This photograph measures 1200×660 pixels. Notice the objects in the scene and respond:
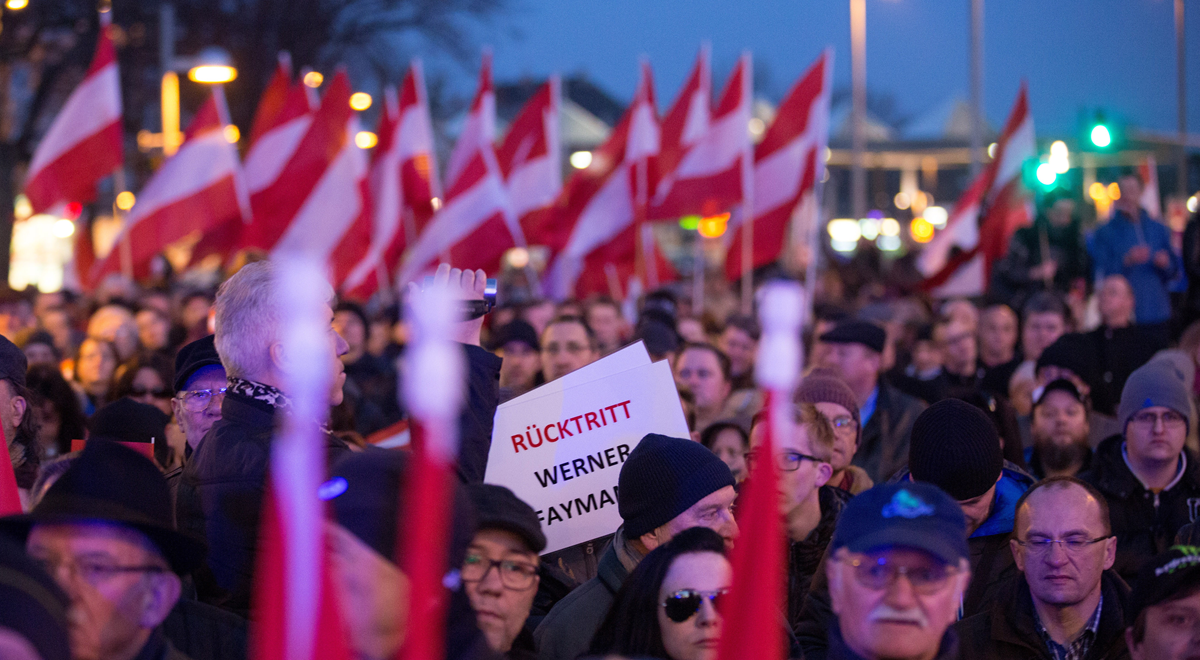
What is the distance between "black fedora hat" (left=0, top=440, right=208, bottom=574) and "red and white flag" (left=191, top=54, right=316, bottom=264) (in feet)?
36.8

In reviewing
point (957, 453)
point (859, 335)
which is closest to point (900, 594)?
point (957, 453)

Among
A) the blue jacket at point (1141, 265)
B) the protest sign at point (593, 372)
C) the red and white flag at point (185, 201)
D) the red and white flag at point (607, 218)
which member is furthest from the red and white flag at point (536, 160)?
the protest sign at point (593, 372)

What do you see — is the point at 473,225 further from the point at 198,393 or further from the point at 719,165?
the point at 198,393

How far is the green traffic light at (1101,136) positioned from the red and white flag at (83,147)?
32.4 feet

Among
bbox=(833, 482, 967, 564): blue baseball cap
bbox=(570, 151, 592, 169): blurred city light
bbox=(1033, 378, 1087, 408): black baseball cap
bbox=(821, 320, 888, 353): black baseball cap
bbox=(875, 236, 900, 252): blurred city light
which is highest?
bbox=(875, 236, 900, 252): blurred city light

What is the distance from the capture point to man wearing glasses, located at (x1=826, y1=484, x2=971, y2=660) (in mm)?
2885

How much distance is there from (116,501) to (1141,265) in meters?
10.7

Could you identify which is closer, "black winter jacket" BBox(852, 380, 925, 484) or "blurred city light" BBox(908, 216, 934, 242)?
"black winter jacket" BBox(852, 380, 925, 484)

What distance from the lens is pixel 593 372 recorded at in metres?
5.07

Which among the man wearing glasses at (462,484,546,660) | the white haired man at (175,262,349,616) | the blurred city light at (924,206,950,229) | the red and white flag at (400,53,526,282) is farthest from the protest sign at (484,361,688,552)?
the blurred city light at (924,206,950,229)

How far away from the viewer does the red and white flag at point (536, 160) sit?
1535 centimetres

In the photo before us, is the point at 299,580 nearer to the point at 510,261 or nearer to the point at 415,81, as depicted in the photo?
the point at 415,81

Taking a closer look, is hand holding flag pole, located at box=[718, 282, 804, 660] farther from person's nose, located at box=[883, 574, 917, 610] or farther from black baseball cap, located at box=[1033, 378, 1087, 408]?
black baseball cap, located at box=[1033, 378, 1087, 408]

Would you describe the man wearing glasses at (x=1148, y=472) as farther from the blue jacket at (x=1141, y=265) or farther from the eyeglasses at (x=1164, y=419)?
the blue jacket at (x=1141, y=265)
